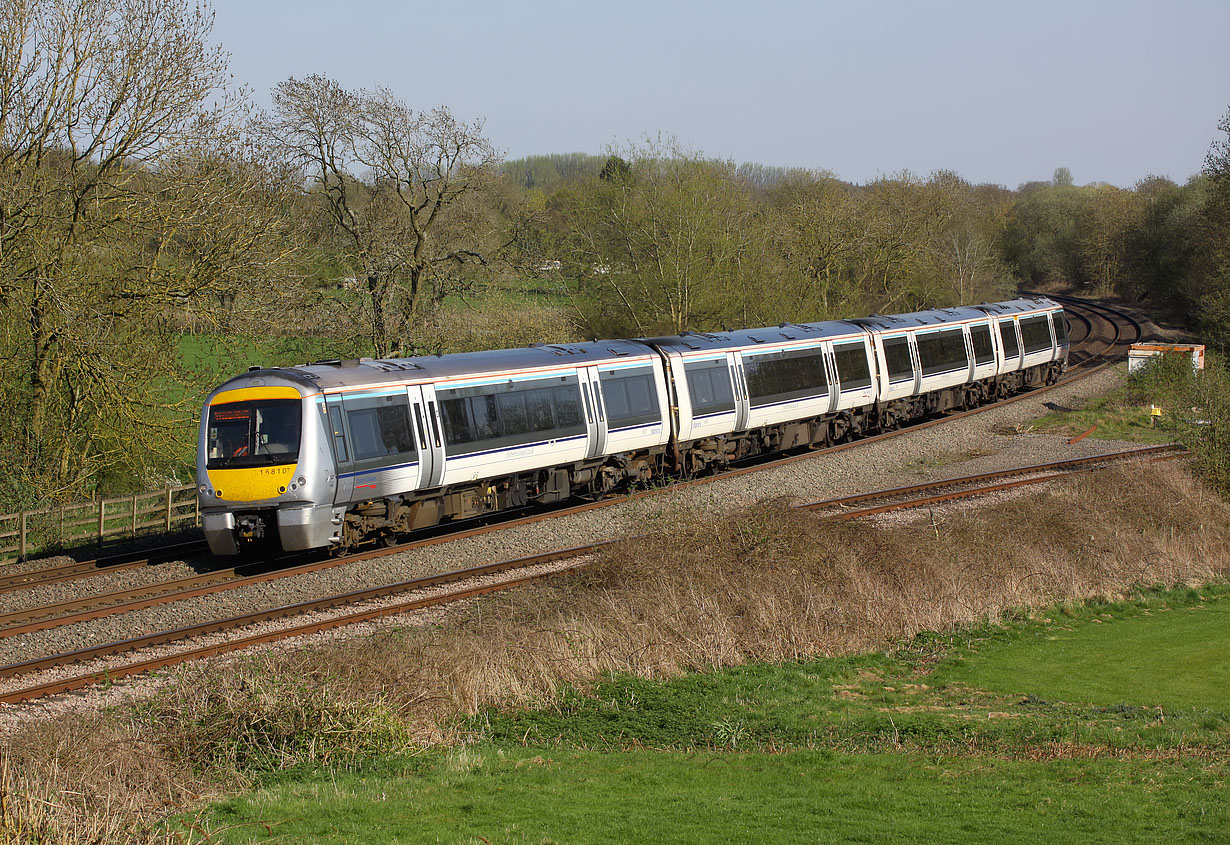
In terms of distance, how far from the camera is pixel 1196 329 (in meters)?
51.3

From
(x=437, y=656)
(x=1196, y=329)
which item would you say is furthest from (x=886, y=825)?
(x=1196, y=329)

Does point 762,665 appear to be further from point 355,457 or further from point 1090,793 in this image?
point 355,457

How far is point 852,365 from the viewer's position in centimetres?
2711

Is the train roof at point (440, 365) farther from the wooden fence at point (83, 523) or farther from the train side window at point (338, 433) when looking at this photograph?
the wooden fence at point (83, 523)

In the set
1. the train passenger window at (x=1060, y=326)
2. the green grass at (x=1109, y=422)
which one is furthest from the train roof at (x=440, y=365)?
the train passenger window at (x=1060, y=326)

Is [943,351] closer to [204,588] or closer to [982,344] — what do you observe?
[982,344]

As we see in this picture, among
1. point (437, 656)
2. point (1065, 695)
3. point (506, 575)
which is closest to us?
point (437, 656)

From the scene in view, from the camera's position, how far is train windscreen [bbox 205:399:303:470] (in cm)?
1507

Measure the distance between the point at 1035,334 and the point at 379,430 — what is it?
28.0 m

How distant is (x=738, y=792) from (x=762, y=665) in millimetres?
4210

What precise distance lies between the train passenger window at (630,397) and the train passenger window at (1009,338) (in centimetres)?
1786

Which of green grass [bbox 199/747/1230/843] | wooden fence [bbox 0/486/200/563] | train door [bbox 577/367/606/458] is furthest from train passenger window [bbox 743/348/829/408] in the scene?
green grass [bbox 199/747/1230/843]

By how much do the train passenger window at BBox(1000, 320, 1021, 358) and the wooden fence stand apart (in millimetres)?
25457

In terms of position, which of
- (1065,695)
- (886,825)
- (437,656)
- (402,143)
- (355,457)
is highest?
(402,143)
